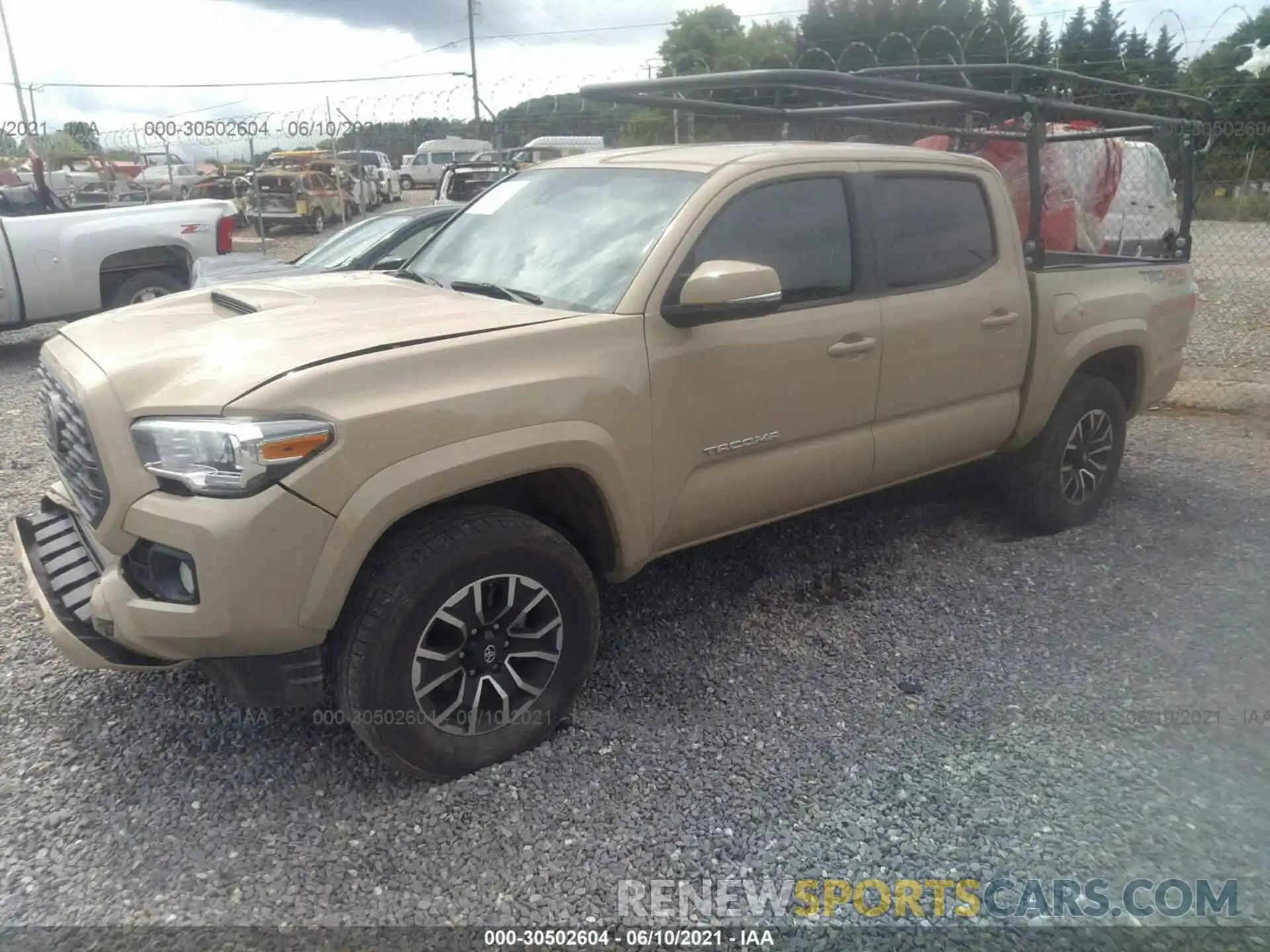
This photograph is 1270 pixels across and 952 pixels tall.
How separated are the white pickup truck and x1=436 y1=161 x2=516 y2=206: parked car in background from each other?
9.21 ft

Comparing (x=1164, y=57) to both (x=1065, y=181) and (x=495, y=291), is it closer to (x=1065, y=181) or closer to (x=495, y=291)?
(x=1065, y=181)

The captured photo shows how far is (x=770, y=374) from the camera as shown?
3520mm

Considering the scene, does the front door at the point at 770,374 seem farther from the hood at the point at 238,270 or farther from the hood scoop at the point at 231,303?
the hood at the point at 238,270

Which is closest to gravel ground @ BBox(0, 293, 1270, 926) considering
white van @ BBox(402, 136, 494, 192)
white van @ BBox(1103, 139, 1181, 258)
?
white van @ BBox(1103, 139, 1181, 258)

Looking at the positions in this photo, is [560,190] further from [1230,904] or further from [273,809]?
[1230,904]

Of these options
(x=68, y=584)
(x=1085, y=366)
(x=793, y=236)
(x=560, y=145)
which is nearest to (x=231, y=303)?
(x=68, y=584)

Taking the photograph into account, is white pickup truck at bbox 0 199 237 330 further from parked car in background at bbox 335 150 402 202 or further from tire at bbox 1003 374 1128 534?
parked car in background at bbox 335 150 402 202

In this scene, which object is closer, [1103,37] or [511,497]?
[511,497]

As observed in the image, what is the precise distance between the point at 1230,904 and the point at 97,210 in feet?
33.0

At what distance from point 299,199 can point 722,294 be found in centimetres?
1982

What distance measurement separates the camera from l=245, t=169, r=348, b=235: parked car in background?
68.5ft

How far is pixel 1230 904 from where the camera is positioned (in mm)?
2576

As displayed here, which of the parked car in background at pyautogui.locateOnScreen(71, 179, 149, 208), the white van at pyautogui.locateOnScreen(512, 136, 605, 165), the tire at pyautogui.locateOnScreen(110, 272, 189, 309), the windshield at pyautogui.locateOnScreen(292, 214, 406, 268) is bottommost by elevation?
the tire at pyautogui.locateOnScreen(110, 272, 189, 309)

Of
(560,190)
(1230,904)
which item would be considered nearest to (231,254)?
(560,190)
